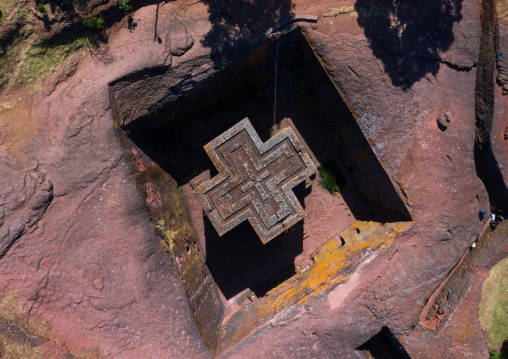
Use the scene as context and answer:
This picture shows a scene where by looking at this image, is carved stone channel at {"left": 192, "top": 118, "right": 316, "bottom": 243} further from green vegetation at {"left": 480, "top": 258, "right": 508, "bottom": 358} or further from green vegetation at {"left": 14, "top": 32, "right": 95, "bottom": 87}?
green vegetation at {"left": 480, "top": 258, "right": 508, "bottom": 358}

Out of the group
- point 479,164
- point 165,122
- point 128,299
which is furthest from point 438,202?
point 128,299

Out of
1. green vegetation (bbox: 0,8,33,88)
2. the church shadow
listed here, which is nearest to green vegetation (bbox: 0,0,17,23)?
green vegetation (bbox: 0,8,33,88)

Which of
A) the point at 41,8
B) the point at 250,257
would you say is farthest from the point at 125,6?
the point at 250,257

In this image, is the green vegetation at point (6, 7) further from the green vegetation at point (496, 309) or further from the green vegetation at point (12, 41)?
the green vegetation at point (496, 309)

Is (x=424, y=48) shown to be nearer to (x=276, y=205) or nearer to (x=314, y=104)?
(x=314, y=104)

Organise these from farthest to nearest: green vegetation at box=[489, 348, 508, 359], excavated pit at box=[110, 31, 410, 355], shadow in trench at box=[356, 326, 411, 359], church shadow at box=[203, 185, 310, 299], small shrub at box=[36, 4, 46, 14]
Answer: church shadow at box=[203, 185, 310, 299] < green vegetation at box=[489, 348, 508, 359] < shadow in trench at box=[356, 326, 411, 359] < excavated pit at box=[110, 31, 410, 355] < small shrub at box=[36, 4, 46, 14]

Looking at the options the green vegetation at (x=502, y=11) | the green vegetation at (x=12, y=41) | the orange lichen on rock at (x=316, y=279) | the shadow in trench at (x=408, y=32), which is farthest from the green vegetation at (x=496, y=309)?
the green vegetation at (x=12, y=41)
